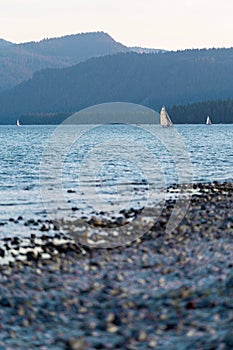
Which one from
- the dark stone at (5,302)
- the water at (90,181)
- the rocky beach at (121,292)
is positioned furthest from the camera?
the water at (90,181)

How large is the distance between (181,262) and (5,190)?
2923 centimetres

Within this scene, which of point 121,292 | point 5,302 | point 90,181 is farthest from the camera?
point 90,181

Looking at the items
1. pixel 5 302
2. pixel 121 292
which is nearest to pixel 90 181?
pixel 121 292

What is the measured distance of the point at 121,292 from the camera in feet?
58.2

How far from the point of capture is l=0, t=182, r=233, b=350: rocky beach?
14.5m

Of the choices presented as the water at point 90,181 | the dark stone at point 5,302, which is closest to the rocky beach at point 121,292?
the dark stone at point 5,302

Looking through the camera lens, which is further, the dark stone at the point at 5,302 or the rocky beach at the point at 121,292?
the dark stone at the point at 5,302

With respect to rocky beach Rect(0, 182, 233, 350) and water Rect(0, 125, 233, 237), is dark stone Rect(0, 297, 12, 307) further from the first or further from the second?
water Rect(0, 125, 233, 237)

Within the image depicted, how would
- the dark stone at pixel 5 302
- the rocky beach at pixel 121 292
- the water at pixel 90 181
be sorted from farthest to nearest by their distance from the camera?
the water at pixel 90 181 → the dark stone at pixel 5 302 → the rocky beach at pixel 121 292

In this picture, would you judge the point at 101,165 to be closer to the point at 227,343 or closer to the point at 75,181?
the point at 75,181

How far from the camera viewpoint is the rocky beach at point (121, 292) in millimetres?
14484

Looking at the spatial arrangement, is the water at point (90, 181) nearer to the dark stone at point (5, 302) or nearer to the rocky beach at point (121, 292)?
the rocky beach at point (121, 292)

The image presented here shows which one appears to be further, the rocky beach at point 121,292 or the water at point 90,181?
the water at point 90,181

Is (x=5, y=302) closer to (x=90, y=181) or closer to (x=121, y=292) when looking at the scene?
(x=121, y=292)
